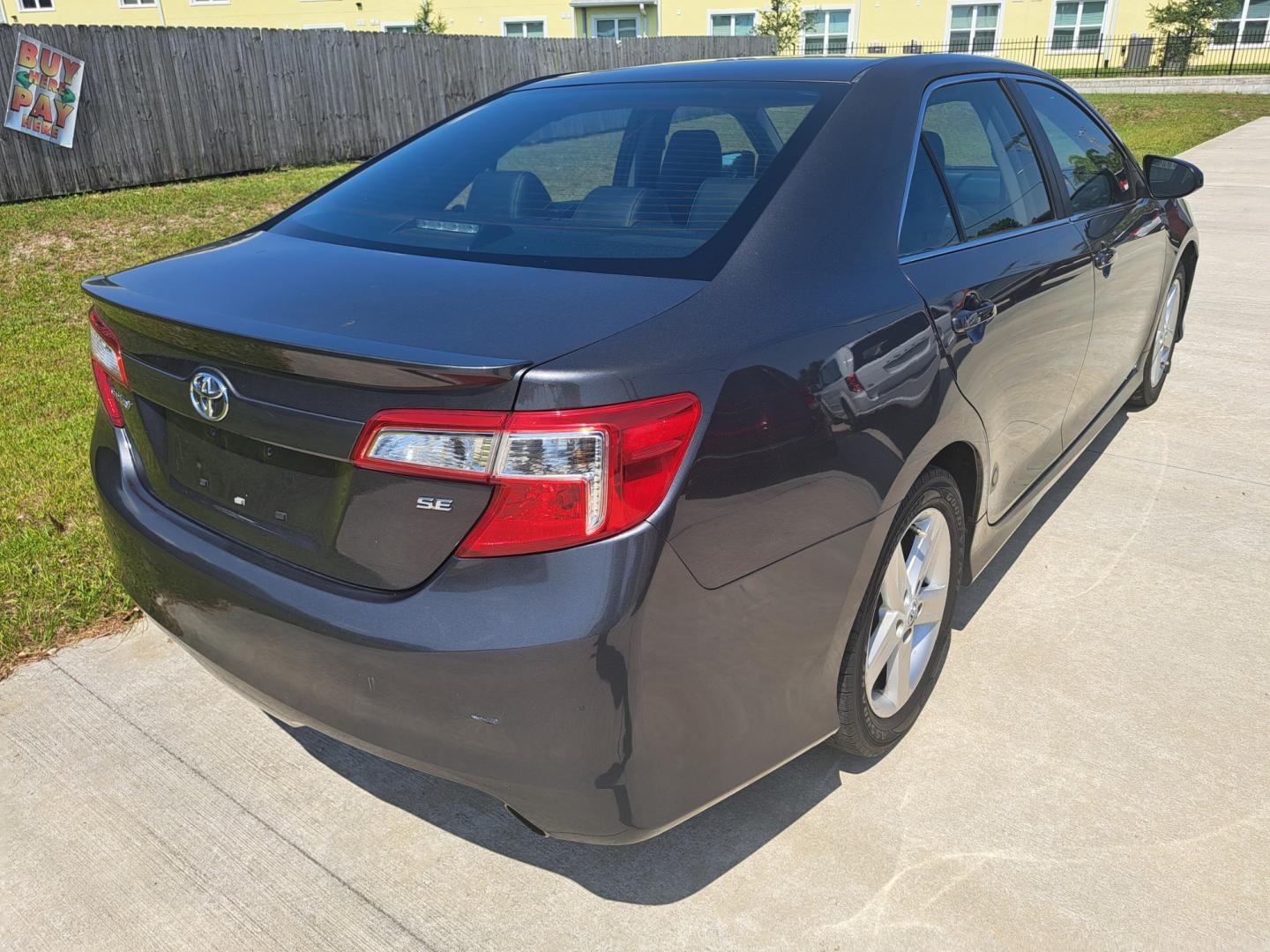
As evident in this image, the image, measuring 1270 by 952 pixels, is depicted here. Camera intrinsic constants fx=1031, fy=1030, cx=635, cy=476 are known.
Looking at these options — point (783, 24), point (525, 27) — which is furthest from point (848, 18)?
point (525, 27)

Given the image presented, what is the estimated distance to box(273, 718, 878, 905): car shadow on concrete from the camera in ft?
7.64

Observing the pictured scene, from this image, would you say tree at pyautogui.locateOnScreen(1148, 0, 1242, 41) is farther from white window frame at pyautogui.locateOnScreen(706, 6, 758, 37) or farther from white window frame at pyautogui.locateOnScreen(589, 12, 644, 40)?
white window frame at pyautogui.locateOnScreen(589, 12, 644, 40)

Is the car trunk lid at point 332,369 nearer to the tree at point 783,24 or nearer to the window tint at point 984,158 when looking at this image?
the window tint at point 984,158

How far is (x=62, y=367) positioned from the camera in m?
6.25

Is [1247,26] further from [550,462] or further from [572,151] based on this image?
[550,462]

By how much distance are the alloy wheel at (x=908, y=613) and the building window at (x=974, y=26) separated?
36.9 meters

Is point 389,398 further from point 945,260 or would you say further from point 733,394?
point 945,260

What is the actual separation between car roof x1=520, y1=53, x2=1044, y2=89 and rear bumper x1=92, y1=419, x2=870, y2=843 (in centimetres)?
129

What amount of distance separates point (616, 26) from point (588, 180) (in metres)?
41.3

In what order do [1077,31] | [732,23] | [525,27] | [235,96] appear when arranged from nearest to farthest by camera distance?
[235,96] → [1077,31] → [732,23] → [525,27]

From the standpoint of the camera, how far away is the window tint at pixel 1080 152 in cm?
347

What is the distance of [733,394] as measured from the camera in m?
1.84

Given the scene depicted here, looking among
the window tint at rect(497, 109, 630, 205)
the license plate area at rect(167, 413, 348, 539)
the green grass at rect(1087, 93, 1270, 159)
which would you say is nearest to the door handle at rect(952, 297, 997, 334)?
the window tint at rect(497, 109, 630, 205)

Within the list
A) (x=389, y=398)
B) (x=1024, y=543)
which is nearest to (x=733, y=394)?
(x=389, y=398)
